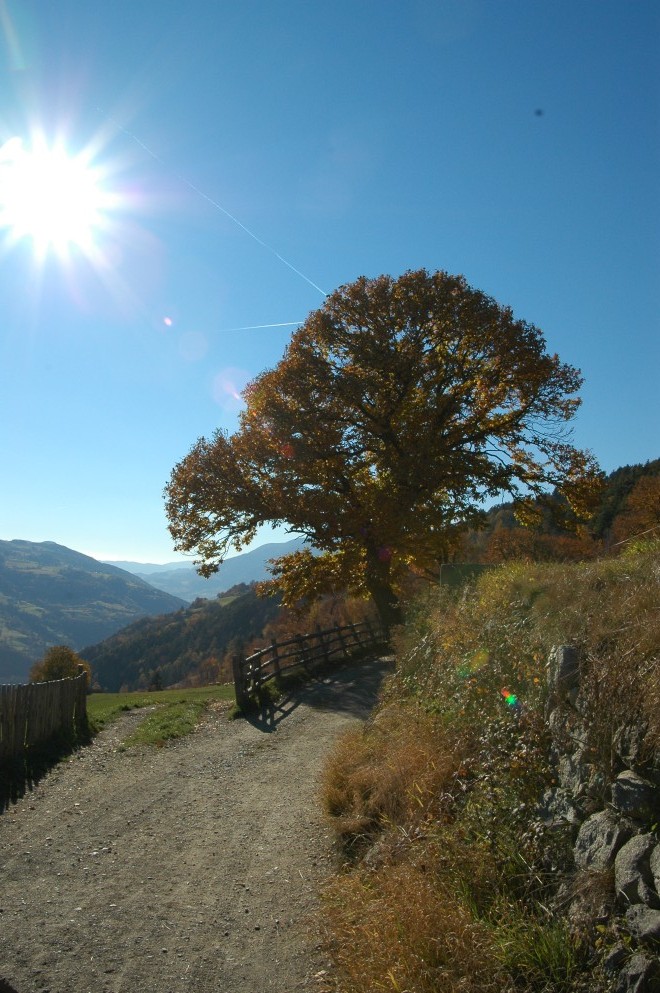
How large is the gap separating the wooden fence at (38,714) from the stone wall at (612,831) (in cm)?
984

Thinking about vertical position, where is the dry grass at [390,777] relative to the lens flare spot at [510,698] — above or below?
below

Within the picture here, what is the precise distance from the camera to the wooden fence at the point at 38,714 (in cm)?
1127

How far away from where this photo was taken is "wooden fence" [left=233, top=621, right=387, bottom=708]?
17.7 metres

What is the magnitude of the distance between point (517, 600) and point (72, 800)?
7.58 m

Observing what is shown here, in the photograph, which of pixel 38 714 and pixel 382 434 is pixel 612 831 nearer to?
pixel 38 714

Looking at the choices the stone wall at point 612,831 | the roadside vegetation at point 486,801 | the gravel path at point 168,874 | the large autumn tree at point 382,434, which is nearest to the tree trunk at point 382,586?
the large autumn tree at point 382,434

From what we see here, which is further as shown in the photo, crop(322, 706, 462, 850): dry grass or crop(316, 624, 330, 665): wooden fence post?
crop(316, 624, 330, 665): wooden fence post

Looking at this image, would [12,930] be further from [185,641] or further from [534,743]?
[185,641]

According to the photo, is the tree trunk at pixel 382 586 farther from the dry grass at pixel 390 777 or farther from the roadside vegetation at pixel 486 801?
the roadside vegetation at pixel 486 801

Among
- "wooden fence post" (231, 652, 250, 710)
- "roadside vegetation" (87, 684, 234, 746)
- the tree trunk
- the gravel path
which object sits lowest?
the gravel path

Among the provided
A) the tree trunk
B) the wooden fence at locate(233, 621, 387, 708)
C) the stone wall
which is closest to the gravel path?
the stone wall

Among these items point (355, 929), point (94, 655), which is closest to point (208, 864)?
point (355, 929)

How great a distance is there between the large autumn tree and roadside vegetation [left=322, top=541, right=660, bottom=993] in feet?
44.8

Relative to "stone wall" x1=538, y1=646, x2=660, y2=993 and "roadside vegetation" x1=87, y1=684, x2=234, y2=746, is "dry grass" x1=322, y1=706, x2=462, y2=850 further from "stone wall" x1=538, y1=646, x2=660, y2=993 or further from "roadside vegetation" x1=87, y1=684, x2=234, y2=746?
"roadside vegetation" x1=87, y1=684, x2=234, y2=746
